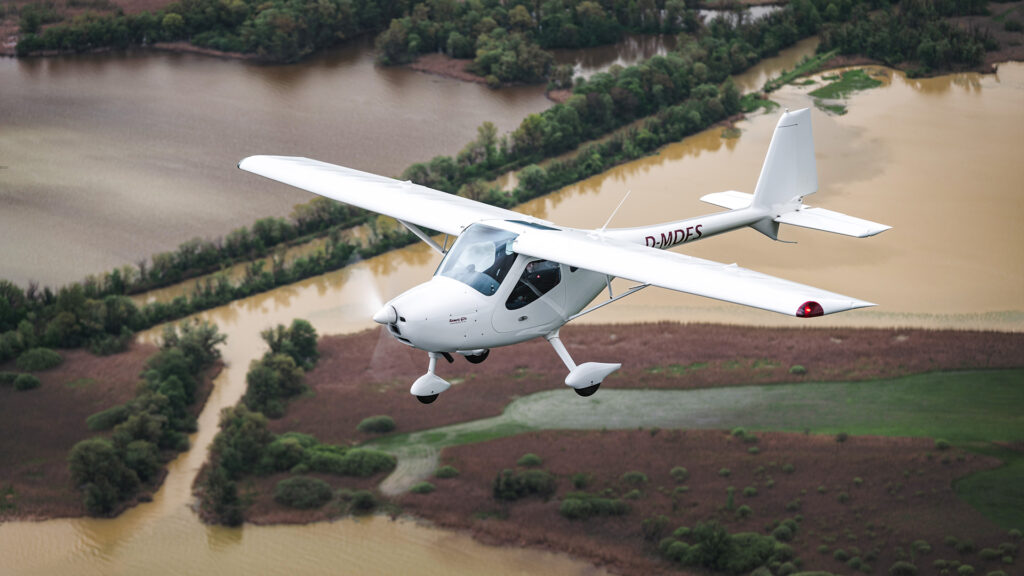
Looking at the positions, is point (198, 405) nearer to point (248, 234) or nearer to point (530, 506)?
point (248, 234)

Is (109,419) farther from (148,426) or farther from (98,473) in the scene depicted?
(98,473)

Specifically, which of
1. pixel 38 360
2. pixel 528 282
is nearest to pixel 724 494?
pixel 528 282

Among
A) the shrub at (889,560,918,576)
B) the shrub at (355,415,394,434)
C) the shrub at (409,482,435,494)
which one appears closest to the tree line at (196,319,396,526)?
the shrub at (355,415,394,434)

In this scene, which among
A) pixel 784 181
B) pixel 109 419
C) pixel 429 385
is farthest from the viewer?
pixel 109 419

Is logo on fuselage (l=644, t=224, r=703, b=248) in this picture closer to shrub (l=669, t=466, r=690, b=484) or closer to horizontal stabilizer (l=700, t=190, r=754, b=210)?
horizontal stabilizer (l=700, t=190, r=754, b=210)

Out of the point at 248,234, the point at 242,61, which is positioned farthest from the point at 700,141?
the point at 242,61

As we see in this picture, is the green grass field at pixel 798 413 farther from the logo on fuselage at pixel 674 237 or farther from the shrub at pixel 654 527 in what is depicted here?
the logo on fuselage at pixel 674 237
